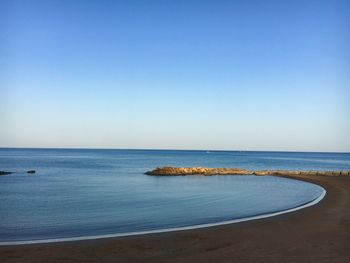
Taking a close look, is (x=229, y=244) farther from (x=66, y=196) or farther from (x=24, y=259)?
(x=66, y=196)

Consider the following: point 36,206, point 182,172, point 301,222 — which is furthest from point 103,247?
point 182,172

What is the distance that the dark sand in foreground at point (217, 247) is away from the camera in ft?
40.8

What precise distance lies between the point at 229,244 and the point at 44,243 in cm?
672

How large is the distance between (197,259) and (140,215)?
10580 millimetres

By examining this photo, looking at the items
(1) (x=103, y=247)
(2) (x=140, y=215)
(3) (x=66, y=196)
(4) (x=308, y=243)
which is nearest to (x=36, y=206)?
(3) (x=66, y=196)

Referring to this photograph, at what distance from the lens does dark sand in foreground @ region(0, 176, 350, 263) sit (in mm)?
12445

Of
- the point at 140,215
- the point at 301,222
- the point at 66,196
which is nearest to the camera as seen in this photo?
the point at 301,222

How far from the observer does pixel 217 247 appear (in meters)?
14.0

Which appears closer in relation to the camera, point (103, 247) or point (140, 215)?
point (103, 247)

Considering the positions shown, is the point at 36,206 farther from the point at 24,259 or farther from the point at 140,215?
the point at 24,259

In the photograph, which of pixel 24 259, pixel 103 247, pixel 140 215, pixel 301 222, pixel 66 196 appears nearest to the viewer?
pixel 24 259

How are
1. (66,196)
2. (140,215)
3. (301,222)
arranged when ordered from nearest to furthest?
(301,222) → (140,215) → (66,196)

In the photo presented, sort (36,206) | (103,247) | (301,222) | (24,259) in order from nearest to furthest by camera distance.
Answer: (24,259)
(103,247)
(301,222)
(36,206)

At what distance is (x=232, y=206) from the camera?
88.9 feet
